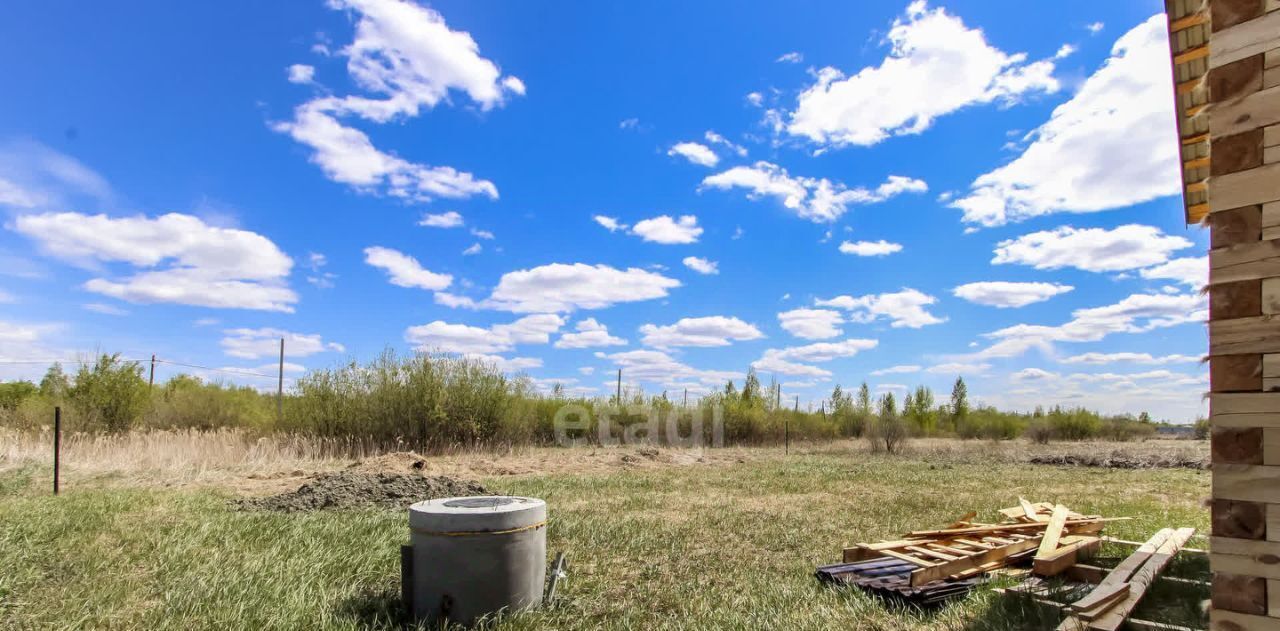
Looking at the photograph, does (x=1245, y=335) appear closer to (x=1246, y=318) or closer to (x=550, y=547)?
(x=1246, y=318)

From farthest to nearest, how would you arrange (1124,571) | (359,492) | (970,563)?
(359,492)
(970,563)
(1124,571)

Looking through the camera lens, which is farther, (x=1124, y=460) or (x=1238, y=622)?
(x=1124, y=460)

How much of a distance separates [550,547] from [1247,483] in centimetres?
623

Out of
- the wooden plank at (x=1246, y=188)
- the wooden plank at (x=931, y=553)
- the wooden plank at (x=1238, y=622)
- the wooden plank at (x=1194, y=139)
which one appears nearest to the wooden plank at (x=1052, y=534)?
the wooden plank at (x=931, y=553)

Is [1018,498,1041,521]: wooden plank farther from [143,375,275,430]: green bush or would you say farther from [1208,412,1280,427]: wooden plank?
[143,375,275,430]: green bush

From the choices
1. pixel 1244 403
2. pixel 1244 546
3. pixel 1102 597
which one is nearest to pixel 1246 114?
pixel 1244 403

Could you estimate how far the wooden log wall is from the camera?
210 centimetres

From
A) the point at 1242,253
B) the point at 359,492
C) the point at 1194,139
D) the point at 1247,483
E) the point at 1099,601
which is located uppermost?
the point at 1194,139

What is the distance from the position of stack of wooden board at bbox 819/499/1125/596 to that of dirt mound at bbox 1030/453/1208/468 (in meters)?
18.7

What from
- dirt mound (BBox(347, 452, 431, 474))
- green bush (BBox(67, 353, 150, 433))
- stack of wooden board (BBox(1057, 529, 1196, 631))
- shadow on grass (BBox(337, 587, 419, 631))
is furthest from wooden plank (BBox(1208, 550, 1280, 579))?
green bush (BBox(67, 353, 150, 433))

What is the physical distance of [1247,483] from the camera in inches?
83.8

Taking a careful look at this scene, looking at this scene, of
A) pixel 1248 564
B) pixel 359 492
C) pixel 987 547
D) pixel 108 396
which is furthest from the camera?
pixel 108 396

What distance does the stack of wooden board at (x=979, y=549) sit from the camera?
5.80 metres

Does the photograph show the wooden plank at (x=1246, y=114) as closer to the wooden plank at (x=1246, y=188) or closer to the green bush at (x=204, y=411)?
the wooden plank at (x=1246, y=188)
